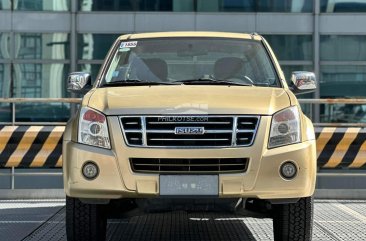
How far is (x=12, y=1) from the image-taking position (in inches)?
757

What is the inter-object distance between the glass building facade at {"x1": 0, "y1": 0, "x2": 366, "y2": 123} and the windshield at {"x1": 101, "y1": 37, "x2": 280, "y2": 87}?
1358cm

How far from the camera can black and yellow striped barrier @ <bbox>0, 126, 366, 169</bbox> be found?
26.9ft

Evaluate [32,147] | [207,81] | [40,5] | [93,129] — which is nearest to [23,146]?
[32,147]

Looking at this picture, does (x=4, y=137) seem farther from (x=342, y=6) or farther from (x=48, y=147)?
(x=342, y=6)

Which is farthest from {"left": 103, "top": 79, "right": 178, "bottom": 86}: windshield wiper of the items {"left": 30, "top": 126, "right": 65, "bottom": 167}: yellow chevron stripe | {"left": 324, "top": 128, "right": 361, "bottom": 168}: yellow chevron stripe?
{"left": 324, "top": 128, "right": 361, "bottom": 168}: yellow chevron stripe

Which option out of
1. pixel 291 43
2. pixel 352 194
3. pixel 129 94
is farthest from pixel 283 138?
pixel 291 43

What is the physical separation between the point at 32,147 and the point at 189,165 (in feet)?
14.8

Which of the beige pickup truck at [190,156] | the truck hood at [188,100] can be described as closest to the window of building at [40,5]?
the truck hood at [188,100]

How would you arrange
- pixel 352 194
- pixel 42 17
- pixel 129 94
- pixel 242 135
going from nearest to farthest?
pixel 242 135, pixel 129 94, pixel 352 194, pixel 42 17

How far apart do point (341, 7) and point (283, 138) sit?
636 inches

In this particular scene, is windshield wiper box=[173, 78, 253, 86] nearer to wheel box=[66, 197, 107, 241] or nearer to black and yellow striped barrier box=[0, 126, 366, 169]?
wheel box=[66, 197, 107, 241]

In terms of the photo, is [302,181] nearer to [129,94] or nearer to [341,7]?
[129,94]

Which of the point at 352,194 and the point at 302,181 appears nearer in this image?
the point at 302,181

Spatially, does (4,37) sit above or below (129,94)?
above
